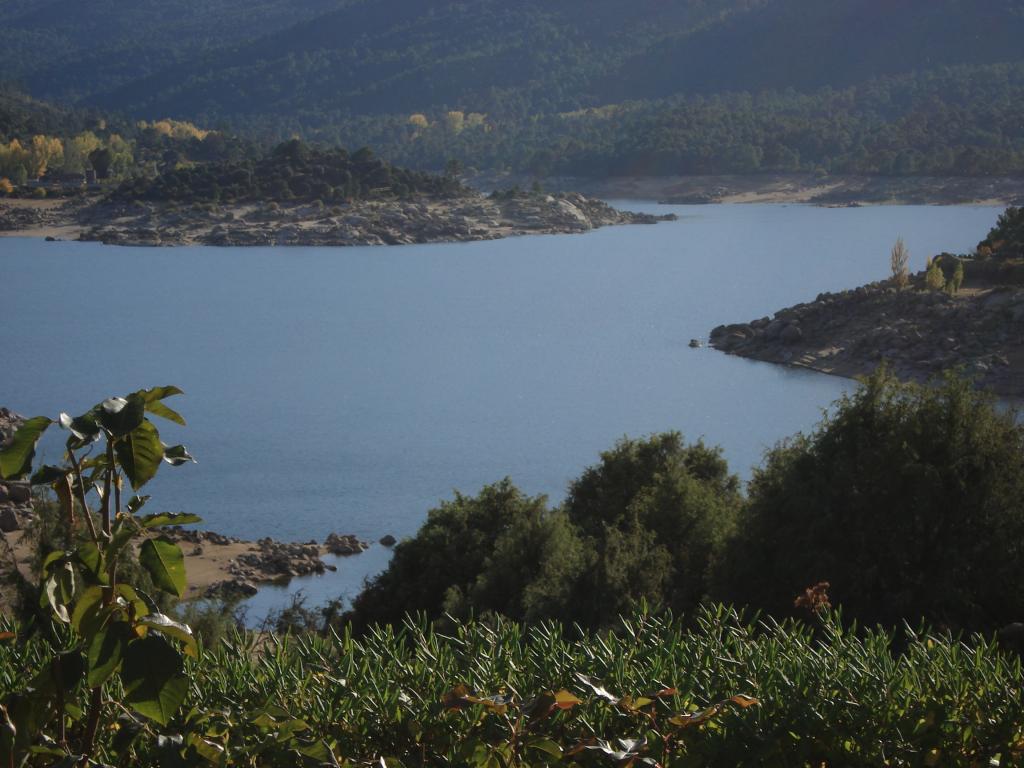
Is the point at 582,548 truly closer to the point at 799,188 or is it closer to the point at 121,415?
the point at 121,415

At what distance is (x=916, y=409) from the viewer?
7266mm

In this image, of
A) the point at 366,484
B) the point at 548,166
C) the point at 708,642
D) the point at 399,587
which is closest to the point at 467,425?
the point at 366,484

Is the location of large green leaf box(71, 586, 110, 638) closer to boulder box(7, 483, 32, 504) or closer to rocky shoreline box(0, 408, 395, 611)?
rocky shoreline box(0, 408, 395, 611)

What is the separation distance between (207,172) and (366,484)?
125ft

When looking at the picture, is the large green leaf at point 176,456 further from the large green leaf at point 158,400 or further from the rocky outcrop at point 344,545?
the rocky outcrop at point 344,545

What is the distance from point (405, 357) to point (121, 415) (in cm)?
2358

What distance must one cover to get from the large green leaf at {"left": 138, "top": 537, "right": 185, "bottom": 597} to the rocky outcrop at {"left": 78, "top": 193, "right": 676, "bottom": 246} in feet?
146

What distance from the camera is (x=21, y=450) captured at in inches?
58.6

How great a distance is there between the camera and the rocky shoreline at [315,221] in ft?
151

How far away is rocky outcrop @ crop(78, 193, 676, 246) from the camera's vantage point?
151 feet

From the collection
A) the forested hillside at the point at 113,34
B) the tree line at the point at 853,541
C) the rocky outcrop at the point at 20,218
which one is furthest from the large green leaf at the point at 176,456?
the forested hillside at the point at 113,34

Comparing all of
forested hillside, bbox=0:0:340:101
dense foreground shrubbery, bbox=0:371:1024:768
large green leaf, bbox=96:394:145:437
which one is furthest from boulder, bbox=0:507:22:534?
forested hillside, bbox=0:0:340:101

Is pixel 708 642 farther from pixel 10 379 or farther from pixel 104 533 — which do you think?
pixel 10 379

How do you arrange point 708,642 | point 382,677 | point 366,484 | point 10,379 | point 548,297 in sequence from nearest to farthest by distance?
point 382,677, point 708,642, point 366,484, point 10,379, point 548,297
